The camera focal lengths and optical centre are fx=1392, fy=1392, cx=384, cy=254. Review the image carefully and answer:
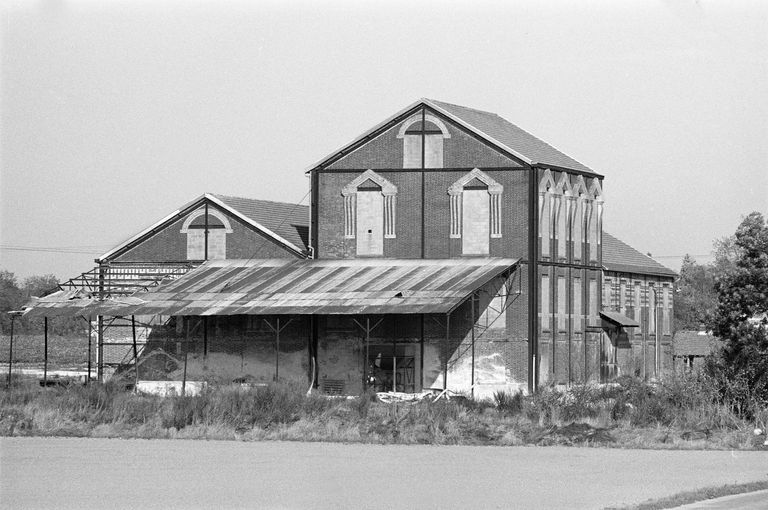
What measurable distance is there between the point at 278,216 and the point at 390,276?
10.5 m

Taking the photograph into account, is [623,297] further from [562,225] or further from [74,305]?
[74,305]

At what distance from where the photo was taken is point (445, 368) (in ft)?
147

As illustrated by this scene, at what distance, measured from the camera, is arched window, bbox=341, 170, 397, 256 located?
5206 centimetres

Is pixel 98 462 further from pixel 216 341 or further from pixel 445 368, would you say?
pixel 216 341

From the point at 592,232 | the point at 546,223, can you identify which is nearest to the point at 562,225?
the point at 546,223

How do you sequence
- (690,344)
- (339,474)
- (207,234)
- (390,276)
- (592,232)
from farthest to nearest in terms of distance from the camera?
(690,344) → (207,234) → (592,232) → (390,276) → (339,474)

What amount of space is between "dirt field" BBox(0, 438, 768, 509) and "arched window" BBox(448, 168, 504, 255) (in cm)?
2070

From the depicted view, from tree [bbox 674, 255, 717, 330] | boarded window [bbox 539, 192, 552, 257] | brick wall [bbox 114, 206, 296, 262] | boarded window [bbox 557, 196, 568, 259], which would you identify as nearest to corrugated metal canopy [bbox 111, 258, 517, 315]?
brick wall [bbox 114, 206, 296, 262]

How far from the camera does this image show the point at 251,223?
54156 mm

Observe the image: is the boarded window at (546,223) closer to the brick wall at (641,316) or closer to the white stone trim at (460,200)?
the white stone trim at (460,200)

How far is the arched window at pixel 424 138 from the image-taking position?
51344mm

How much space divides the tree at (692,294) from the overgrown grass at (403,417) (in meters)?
76.5

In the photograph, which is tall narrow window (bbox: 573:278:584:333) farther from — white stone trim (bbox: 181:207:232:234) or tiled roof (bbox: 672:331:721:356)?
tiled roof (bbox: 672:331:721:356)

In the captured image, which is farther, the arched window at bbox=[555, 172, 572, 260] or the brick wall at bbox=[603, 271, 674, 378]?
the brick wall at bbox=[603, 271, 674, 378]
